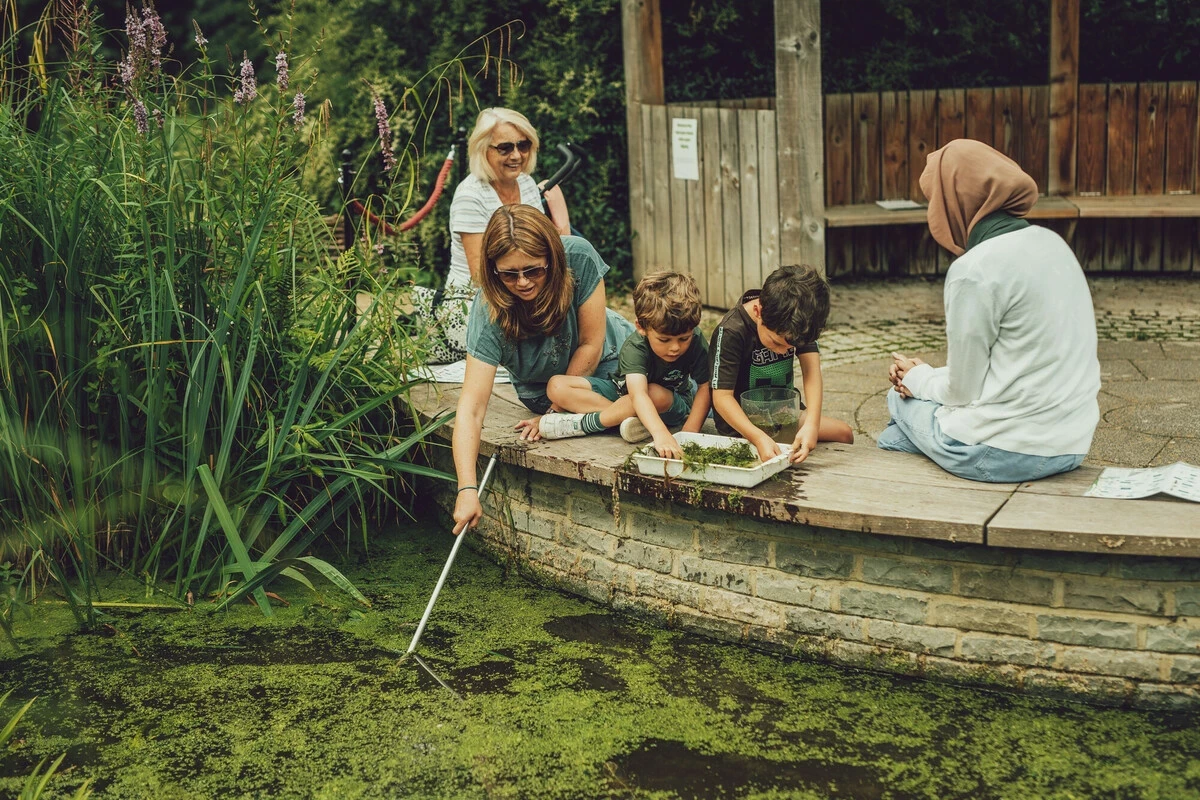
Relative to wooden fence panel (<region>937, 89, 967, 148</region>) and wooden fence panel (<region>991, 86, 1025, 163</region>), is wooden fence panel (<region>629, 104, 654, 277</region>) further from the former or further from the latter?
wooden fence panel (<region>991, 86, 1025, 163</region>)

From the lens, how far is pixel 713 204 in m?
7.36

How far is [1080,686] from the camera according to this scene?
3.51m

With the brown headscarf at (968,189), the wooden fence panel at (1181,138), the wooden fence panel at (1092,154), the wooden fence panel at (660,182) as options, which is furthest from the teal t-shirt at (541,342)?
the wooden fence panel at (1181,138)

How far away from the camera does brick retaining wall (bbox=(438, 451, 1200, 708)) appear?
3420 millimetres

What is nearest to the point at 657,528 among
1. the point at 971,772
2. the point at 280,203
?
the point at 971,772

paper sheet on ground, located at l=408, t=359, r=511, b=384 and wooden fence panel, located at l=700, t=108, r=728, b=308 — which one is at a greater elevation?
wooden fence panel, located at l=700, t=108, r=728, b=308

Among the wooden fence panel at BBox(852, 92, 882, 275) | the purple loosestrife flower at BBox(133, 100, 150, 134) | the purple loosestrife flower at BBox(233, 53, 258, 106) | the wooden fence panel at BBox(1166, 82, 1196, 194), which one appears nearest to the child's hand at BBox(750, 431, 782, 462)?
the purple loosestrife flower at BBox(233, 53, 258, 106)

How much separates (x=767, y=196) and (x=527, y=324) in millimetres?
2899

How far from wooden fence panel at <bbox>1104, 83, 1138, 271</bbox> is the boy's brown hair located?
5014 mm

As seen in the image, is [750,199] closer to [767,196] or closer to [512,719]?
[767,196]

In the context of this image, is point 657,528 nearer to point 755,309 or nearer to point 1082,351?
point 755,309

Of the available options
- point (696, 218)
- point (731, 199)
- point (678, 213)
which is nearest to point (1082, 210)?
point (731, 199)

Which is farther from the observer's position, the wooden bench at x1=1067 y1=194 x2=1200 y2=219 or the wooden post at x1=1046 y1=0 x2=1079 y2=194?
the wooden post at x1=1046 y1=0 x2=1079 y2=194

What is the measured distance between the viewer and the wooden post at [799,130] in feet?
21.6
